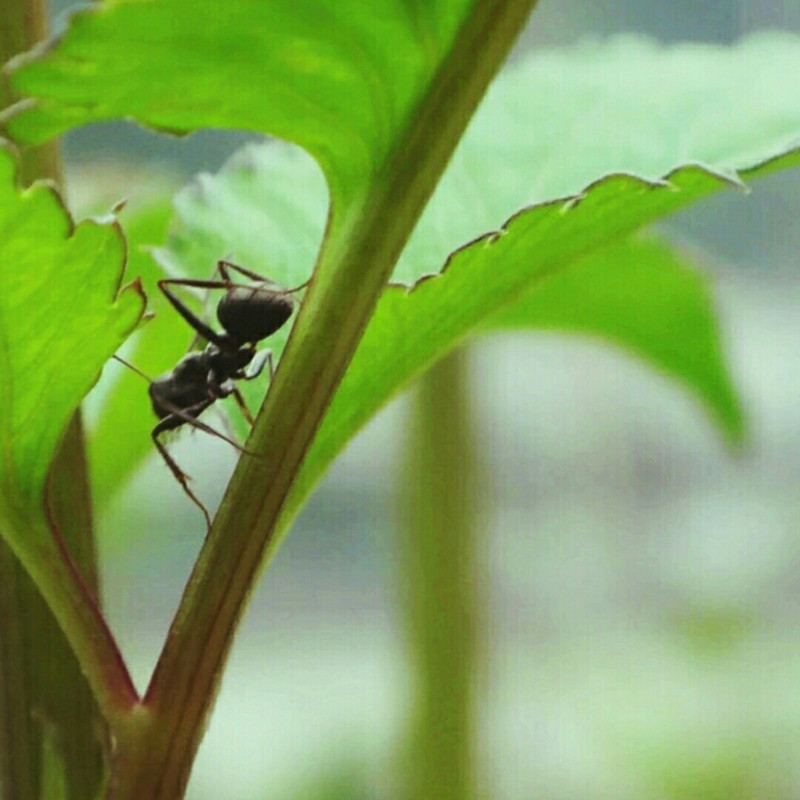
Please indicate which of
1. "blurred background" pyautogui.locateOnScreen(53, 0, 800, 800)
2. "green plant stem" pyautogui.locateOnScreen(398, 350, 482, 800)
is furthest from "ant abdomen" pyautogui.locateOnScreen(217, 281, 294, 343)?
"blurred background" pyautogui.locateOnScreen(53, 0, 800, 800)

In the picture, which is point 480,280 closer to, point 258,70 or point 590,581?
point 258,70

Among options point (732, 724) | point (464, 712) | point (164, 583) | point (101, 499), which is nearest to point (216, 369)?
point (101, 499)

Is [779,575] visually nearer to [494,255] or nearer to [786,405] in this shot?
[786,405]

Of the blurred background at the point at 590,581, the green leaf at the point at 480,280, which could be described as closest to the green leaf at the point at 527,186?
the green leaf at the point at 480,280

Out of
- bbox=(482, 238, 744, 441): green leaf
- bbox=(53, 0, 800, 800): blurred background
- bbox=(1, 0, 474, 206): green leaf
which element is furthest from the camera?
bbox=(53, 0, 800, 800): blurred background

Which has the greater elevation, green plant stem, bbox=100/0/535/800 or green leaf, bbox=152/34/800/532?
green leaf, bbox=152/34/800/532

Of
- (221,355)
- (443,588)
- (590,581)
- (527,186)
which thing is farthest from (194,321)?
(590,581)

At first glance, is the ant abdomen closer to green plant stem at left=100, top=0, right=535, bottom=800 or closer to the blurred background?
green plant stem at left=100, top=0, right=535, bottom=800
